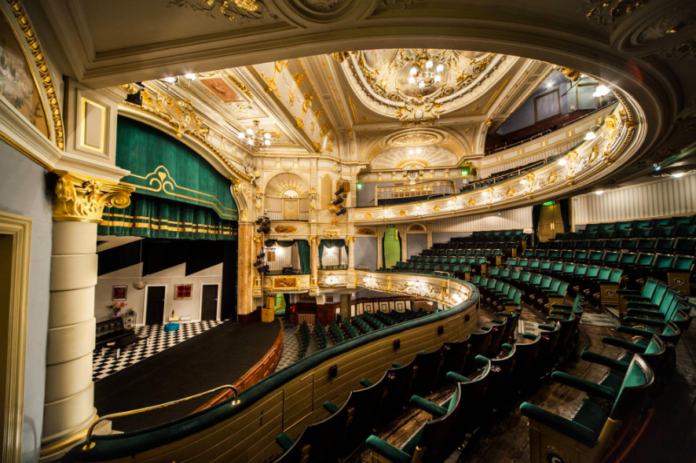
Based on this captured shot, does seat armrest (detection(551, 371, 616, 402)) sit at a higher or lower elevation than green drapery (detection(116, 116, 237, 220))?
lower

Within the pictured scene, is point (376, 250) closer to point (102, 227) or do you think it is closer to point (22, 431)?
point (102, 227)

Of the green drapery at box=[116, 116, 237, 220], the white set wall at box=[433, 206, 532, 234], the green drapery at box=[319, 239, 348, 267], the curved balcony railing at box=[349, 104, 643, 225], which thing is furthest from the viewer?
the white set wall at box=[433, 206, 532, 234]

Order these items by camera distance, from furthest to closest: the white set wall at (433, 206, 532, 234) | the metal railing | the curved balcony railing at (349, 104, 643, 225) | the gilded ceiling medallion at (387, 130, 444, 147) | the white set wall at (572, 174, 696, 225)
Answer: the metal railing
the gilded ceiling medallion at (387, 130, 444, 147)
the white set wall at (433, 206, 532, 234)
the white set wall at (572, 174, 696, 225)
the curved balcony railing at (349, 104, 643, 225)

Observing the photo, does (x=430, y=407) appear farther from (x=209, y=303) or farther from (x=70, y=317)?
(x=209, y=303)

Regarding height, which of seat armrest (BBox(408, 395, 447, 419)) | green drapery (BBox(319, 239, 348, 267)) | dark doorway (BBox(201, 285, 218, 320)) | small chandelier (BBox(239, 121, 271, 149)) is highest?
small chandelier (BBox(239, 121, 271, 149))

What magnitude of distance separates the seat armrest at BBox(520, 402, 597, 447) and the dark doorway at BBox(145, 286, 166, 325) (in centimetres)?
1116

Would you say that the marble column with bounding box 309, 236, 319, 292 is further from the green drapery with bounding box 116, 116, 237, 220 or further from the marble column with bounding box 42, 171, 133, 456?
the marble column with bounding box 42, 171, 133, 456

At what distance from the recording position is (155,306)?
9.27 metres

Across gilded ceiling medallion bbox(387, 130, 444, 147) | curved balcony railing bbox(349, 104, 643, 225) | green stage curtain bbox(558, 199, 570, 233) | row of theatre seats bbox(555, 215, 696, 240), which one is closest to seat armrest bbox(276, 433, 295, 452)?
curved balcony railing bbox(349, 104, 643, 225)

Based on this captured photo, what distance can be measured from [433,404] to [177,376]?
5533 mm

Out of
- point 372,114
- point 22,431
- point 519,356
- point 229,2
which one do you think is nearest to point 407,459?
point 519,356

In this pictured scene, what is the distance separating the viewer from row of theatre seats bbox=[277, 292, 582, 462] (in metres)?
1.35

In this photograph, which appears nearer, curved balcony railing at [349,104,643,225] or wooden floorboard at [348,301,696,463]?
wooden floorboard at [348,301,696,463]

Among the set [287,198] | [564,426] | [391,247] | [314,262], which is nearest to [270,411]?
[564,426]
